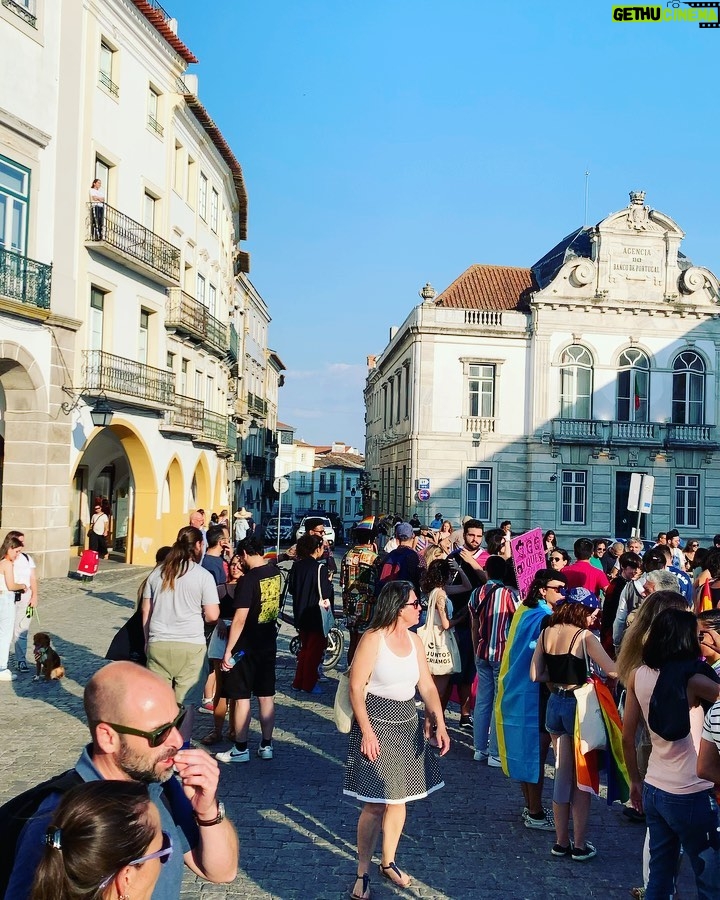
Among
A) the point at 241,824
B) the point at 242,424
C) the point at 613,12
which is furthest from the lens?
the point at 242,424

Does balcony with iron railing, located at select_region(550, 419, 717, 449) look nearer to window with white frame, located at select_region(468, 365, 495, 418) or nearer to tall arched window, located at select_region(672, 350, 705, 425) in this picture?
tall arched window, located at select_region(672, 350, 705, 425)

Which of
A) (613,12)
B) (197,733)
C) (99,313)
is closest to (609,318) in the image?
(99,313)

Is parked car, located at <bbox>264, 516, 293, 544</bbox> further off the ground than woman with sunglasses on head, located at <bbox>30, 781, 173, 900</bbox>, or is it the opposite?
woman with sunglasses on head, located at <bbox>30, 781, 173, 900</bbox>

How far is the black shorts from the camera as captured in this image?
23.8 ft

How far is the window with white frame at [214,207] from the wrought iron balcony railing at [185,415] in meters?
7.95

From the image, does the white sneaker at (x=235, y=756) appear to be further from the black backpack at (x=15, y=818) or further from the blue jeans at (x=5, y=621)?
the black backpack at (x=15, y=818)

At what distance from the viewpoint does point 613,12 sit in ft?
39.5

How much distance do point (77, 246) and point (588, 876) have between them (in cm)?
1913

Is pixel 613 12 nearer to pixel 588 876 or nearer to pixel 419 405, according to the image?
pixel 588 876

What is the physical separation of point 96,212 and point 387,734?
61.8ft

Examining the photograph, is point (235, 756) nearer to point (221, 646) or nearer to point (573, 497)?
point (221, 646)

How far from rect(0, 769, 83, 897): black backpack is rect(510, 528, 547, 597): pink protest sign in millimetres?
7084

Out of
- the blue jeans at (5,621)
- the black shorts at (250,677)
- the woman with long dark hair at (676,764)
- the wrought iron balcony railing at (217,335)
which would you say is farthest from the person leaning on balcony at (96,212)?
the woman with long dark hair at (676,764)

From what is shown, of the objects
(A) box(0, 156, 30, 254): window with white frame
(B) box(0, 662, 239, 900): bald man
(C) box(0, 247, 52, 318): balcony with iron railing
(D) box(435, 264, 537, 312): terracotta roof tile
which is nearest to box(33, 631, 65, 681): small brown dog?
(B) box(0, 662, 239, 900): bald man
